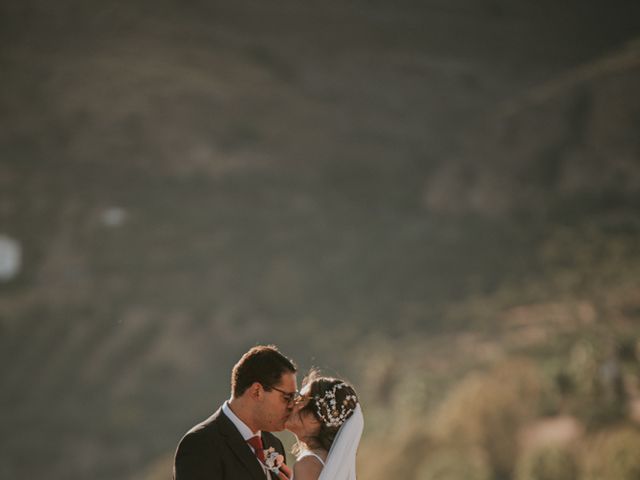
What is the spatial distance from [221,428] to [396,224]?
26.3 meters

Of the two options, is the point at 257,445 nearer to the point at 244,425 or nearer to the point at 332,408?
the point at 244,425

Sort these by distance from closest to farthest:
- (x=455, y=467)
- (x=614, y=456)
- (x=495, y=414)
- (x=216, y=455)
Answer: (x=216, y=455), (x=614, y=456), (x=455, y=467), (x=495, y=414)

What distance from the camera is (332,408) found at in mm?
2873

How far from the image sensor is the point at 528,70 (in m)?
29.5

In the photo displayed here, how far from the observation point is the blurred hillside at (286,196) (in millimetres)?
21438

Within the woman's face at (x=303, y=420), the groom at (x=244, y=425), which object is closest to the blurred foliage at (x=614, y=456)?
the woman's face at (x=303, y=420)

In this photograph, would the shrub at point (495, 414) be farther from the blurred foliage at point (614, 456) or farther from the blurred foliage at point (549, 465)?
the blurred foliage at point (614, 456)

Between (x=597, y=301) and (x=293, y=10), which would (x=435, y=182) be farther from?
(x=597, y=301)

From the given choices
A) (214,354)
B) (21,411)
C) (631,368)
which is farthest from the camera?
(214,354)

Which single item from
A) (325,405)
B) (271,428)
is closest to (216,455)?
(271,428)

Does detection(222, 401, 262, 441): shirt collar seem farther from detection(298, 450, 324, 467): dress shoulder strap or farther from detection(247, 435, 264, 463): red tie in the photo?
detection(298, 450, 324, 467): dress shoulder strap

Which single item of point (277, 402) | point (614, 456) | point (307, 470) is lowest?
point (614, 456)

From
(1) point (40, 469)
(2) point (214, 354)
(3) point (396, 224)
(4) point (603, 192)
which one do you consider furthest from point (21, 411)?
(4) point (603, 192)

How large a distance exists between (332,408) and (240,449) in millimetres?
401
